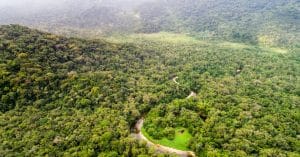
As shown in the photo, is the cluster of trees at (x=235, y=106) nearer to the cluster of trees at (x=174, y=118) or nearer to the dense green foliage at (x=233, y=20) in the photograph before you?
the cluster of trees at (x=174, y=118)

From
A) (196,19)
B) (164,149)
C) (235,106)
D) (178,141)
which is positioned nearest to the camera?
(164,149)

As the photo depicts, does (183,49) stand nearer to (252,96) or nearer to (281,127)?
(252,96)

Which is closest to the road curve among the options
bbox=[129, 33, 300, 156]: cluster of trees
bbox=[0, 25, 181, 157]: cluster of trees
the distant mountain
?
bbox=[129, 33, 300, 156]: cluster of trees

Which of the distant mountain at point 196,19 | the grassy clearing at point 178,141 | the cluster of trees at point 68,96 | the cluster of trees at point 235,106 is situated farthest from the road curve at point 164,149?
the distant mountain at point 196,19

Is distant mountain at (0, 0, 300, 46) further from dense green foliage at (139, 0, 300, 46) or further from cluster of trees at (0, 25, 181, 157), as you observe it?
cluster of trees at (0, 25, 181, 157)

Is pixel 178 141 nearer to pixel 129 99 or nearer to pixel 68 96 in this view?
pixel 129 99

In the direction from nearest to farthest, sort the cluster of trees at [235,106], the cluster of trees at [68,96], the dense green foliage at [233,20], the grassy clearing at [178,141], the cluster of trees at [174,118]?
the cluster of trees at [68,96] → the cluster of trees at [235,106] → the grassy clearing at [178,141] → the cluster of trees at [174,118] → the dense green foliage at [233,20]

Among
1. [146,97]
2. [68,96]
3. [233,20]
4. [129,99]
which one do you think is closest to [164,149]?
[146,97]

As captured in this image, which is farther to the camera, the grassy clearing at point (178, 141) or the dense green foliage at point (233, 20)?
the dense green foliage at point (233, 20)
